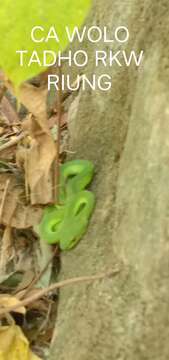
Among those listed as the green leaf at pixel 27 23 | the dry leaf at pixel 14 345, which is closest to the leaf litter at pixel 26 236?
the dry leaf at pixel 14 345

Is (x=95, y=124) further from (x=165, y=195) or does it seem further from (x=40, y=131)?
(x=165, y=195)

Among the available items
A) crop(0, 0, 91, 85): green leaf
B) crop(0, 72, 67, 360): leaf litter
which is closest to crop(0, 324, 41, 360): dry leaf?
crop(0, 72, 67, 360): leaf litter

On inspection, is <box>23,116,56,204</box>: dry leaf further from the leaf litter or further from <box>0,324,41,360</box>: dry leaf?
<box>0,324,41,360</box>: dry leaf

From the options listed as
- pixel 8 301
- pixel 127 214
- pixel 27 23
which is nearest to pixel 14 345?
pixel 8 301

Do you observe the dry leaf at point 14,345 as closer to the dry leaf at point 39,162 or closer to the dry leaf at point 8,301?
the dry leaf at point 8,301

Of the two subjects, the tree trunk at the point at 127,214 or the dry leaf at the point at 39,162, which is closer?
the tree trunk at the point at 127,214
